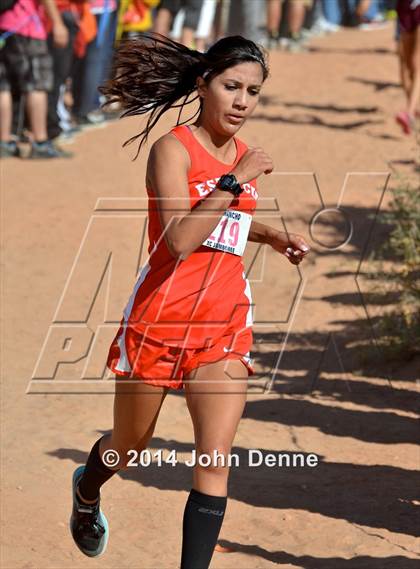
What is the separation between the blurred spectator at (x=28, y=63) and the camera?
9.96 m

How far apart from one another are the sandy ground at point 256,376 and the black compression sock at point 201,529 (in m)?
0.91

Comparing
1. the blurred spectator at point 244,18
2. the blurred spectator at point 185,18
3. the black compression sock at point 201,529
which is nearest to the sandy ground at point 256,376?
the black compression sock at point 201,529

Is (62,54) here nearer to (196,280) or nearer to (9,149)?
(9,149)

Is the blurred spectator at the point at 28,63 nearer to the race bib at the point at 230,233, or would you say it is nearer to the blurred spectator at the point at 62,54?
the blurred spectator at the point at 62,54

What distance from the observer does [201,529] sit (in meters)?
3.91

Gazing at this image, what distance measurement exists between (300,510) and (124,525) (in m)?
0.79

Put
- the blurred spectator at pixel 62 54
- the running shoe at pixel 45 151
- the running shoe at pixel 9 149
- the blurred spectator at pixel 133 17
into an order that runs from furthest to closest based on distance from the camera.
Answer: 1. the blurred spectator at pixel 133 17
2. the blurred spectator at pixel 62 54
3. the running shoe at pixel 45 151
4. the running shoe at pixel 9 149

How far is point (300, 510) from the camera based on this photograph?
5.32 meters

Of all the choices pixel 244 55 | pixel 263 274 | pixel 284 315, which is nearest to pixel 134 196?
pixel 263 274

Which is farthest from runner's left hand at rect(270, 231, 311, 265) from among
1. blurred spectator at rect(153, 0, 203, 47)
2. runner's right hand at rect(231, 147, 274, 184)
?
blurred spectator at rect(153, 0, 203, 47)

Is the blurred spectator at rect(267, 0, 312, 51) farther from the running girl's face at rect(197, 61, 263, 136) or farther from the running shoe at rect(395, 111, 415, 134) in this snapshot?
the running girl's face at rect(197, 61, 263, 136)

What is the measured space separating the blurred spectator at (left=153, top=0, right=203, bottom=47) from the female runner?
8.38 m

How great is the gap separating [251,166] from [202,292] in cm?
48

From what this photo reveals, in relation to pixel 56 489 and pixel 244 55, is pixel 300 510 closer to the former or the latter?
pixel 56 489
